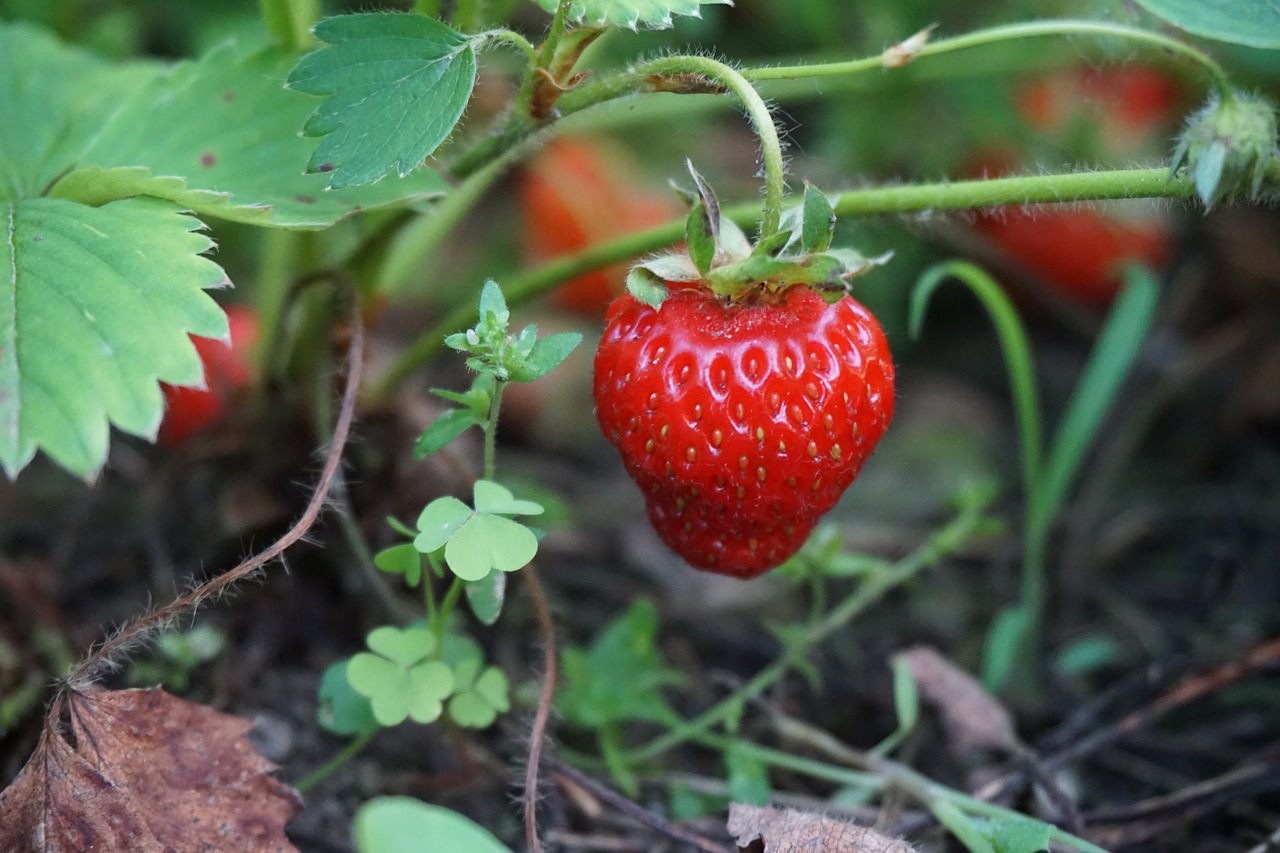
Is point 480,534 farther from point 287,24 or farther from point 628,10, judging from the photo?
point 287,24

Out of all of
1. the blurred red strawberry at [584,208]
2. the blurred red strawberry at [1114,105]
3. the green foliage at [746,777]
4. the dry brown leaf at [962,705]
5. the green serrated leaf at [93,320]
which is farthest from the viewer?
the blurred red strawberry at [584,208]

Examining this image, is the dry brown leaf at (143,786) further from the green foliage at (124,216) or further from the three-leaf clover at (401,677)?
the green foliage at (124,216)

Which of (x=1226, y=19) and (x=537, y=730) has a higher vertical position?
(x=1226, y=19)

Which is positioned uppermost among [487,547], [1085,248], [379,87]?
[379,87]

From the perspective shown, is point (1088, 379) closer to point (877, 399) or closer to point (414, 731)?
point (877, 399)

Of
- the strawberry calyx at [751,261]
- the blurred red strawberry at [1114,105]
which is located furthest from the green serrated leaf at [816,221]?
the blurred red strawberry at [1114,105]

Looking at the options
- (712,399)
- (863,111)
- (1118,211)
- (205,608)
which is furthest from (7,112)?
(1118,211)

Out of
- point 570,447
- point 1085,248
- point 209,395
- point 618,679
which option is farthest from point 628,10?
point 1085,248
